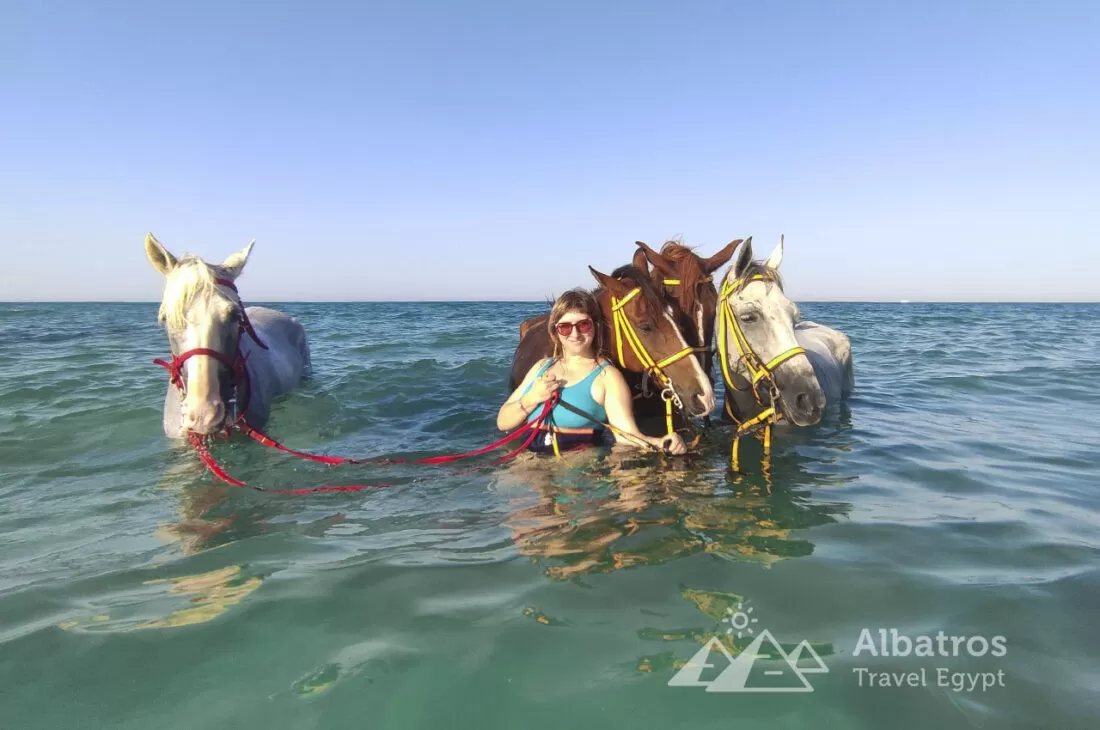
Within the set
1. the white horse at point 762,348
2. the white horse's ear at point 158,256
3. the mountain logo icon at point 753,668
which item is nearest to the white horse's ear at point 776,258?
the white horse at point 762,348

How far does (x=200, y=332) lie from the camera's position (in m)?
4.15

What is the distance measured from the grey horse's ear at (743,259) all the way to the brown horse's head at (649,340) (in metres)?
0.85

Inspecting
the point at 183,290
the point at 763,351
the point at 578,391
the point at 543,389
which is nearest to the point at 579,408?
the point at 578,391

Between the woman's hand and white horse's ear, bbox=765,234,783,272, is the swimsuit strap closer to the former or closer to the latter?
the woman's hand

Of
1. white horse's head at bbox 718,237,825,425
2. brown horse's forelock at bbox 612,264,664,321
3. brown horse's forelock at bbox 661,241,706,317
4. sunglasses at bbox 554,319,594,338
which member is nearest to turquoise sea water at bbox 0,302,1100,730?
white horse's head at bbox 718,237,825,425

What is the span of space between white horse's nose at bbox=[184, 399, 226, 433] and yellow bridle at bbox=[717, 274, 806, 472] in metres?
3.80

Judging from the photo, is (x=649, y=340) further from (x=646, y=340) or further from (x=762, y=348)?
(x=762, y=348)

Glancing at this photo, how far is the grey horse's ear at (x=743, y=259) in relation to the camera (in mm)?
4781

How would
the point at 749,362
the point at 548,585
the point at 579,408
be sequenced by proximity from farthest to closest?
the point at 749,362
the point at 579,408
the point at 548,585

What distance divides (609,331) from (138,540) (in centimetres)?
347

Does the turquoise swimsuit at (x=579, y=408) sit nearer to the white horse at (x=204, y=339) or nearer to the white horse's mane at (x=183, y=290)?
the white horse at (x=204, y=339)

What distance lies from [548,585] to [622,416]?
6.54ft

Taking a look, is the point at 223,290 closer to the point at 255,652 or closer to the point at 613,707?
the point at 255,652

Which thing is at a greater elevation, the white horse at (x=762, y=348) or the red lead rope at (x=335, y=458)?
the white horse at (x=762, y=348)
